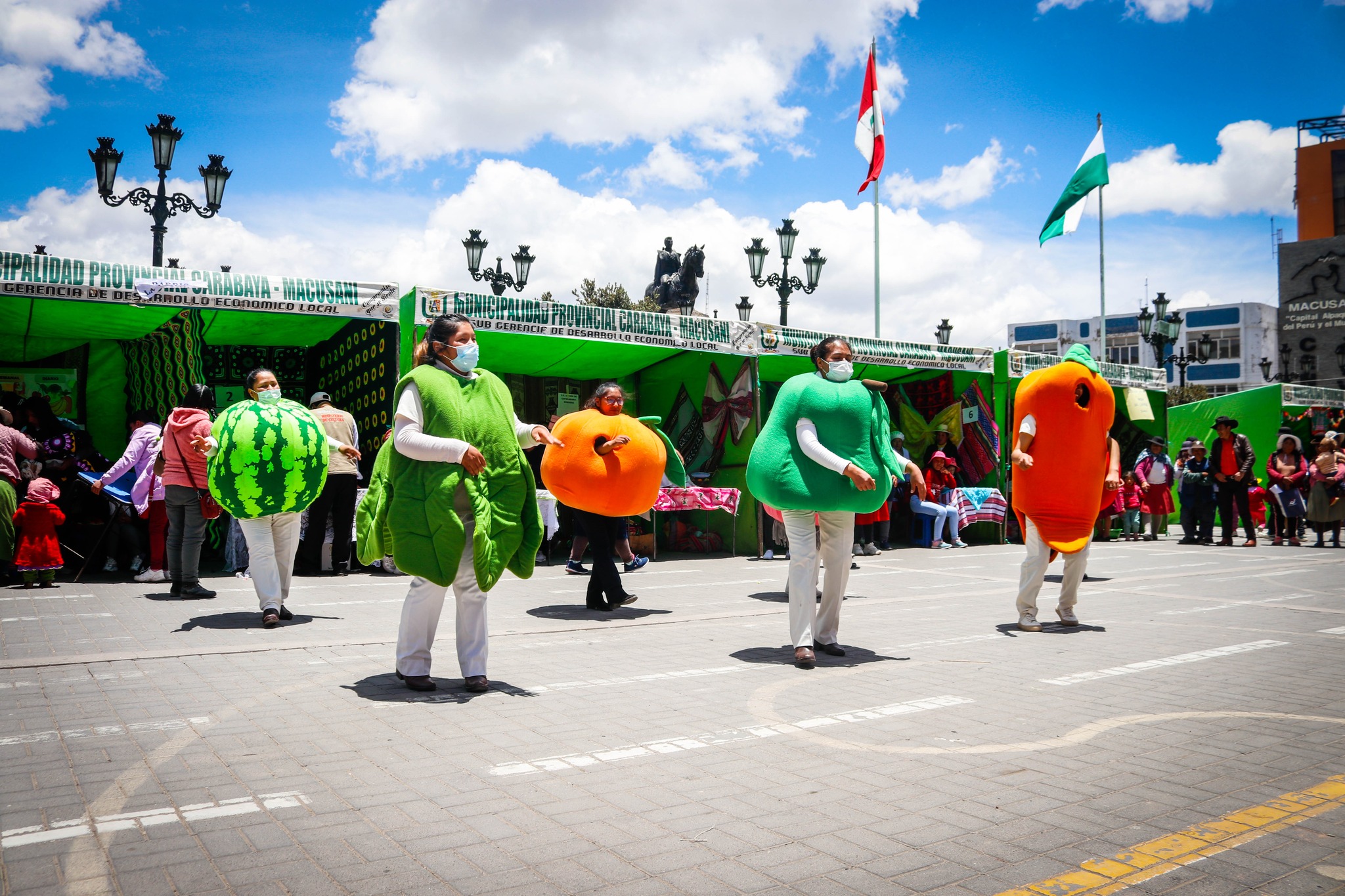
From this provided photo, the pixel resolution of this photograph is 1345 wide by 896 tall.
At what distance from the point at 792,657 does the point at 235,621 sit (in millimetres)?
4414

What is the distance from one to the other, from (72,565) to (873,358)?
37.2 feet

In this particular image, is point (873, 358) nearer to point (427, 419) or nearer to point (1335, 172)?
point (427, 419)

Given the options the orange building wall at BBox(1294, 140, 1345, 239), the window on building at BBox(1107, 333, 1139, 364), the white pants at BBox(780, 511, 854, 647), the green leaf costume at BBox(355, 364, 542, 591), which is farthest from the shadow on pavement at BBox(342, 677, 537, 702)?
the window on building at BBox(1107, 333, 1139, 364)

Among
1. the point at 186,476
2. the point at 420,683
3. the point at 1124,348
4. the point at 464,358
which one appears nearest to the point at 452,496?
the point at 464,358

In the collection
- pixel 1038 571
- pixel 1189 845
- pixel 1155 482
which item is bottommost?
pixel 1189 845

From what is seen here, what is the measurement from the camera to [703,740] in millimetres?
4543

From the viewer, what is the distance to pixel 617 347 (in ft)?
48.1

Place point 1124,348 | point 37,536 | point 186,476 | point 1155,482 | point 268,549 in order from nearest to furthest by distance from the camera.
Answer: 1. point 268,549
2. point 186,476
3. point 37,536
4. point 1155,482
5. point 1124,348

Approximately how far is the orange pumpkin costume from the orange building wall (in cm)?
6883

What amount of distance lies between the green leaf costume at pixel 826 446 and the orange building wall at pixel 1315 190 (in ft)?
228

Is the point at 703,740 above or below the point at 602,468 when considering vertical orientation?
below

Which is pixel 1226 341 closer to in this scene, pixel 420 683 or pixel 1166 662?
A: pixel 1166 662

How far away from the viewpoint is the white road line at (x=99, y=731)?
4.38 meters

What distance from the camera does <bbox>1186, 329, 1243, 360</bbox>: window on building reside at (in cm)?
9531
